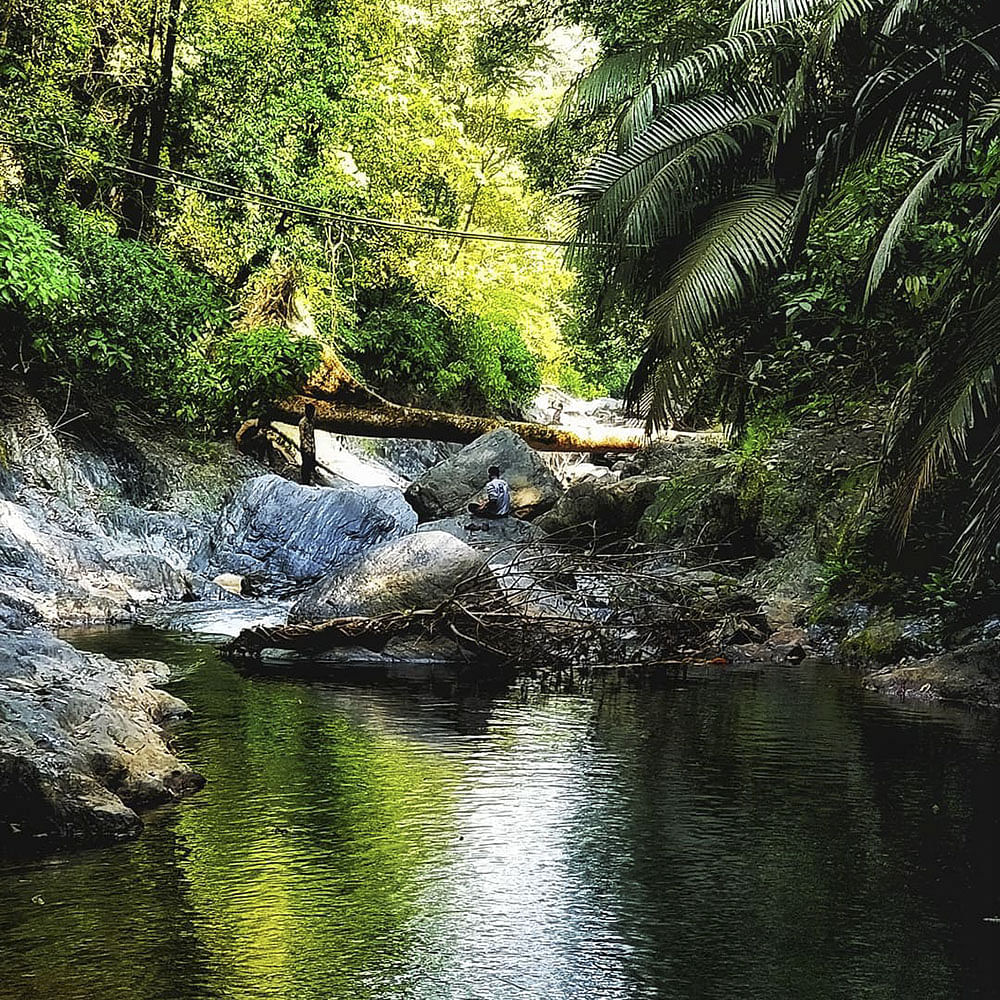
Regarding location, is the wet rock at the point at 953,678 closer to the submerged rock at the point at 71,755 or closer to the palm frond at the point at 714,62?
→ the submerged rock at the point at 71,755

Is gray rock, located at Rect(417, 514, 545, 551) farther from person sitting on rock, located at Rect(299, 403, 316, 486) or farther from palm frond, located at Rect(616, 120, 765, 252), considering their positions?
person sitting on rock, located at Rect(299, 403, 316, 486)

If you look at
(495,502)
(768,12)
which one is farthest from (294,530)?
(768,12)

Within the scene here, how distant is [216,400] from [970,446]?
47.3ft

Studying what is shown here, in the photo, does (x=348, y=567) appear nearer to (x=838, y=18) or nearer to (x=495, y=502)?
(x=495, y=502)

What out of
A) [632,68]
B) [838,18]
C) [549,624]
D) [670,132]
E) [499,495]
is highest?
[632,68]

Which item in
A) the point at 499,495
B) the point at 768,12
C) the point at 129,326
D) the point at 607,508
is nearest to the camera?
the point at 768,12

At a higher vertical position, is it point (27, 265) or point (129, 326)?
point (27, 265)

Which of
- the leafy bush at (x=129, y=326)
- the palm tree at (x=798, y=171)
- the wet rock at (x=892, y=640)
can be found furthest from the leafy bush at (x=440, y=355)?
the wet rock at (x=892, y=640)

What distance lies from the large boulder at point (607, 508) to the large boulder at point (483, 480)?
1.71 m

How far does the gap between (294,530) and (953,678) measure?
36.8 ft

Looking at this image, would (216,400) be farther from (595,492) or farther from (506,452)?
(595,492)

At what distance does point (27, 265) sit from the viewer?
53.2ft

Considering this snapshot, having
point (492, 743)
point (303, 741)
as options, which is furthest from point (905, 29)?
point (303, 741)

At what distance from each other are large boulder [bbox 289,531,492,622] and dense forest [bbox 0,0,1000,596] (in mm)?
2337
